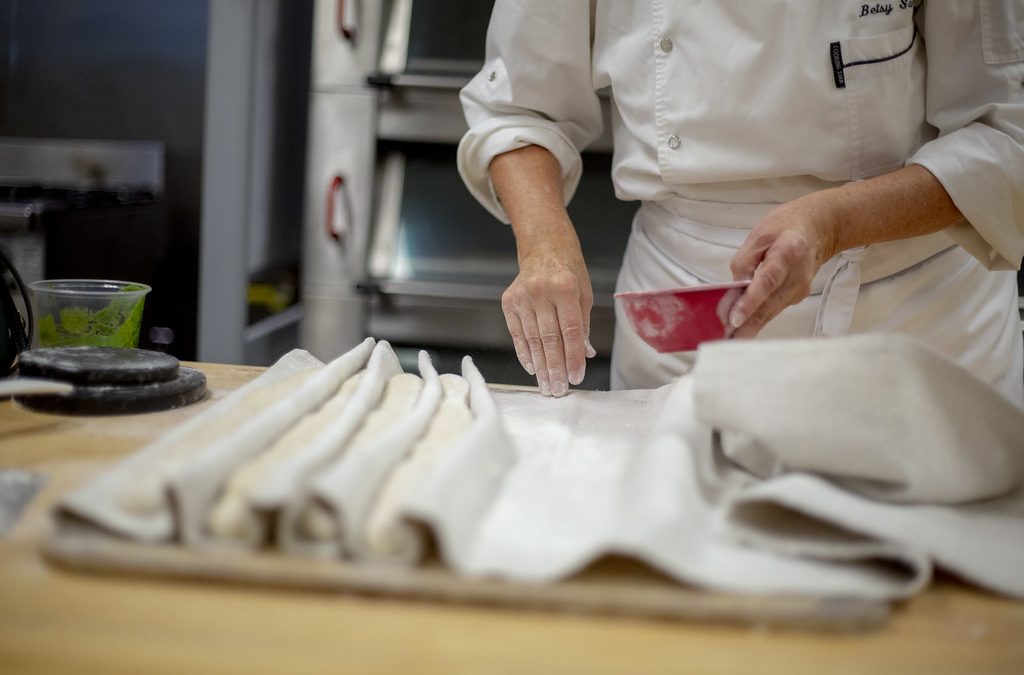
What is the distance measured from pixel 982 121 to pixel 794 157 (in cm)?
24

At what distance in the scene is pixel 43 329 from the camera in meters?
1.12

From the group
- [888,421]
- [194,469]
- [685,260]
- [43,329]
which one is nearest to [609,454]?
[888,421]

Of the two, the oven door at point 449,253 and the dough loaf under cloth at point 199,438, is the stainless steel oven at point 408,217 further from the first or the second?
the dough loaf under cloth at point 199,438

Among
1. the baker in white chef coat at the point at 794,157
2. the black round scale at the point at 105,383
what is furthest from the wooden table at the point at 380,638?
the baker in white chef coat at the point at 794,157

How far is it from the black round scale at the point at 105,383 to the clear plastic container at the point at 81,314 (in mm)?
79

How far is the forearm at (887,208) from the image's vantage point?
1.08 metres

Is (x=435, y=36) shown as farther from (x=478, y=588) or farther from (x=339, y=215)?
(x=478, y=588)

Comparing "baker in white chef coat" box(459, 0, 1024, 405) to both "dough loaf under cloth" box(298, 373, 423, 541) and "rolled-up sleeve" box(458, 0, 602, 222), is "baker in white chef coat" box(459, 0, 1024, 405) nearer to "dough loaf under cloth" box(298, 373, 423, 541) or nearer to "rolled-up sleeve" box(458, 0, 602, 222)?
"rolled-up sleeve" box(458, 0, 602, 222)

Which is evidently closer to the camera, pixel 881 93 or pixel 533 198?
pixel 881 93

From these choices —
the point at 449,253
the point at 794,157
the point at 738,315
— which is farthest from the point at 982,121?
the point at 449,253

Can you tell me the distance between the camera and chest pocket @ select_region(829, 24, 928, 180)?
1.16m

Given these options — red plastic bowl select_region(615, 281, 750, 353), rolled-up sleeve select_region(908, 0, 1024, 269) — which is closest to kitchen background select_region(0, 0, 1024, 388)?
rolled-up sleeve select_region(908, 0, 1024, 269)

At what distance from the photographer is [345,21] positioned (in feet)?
7.07

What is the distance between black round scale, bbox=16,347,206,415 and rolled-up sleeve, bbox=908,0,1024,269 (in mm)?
924
